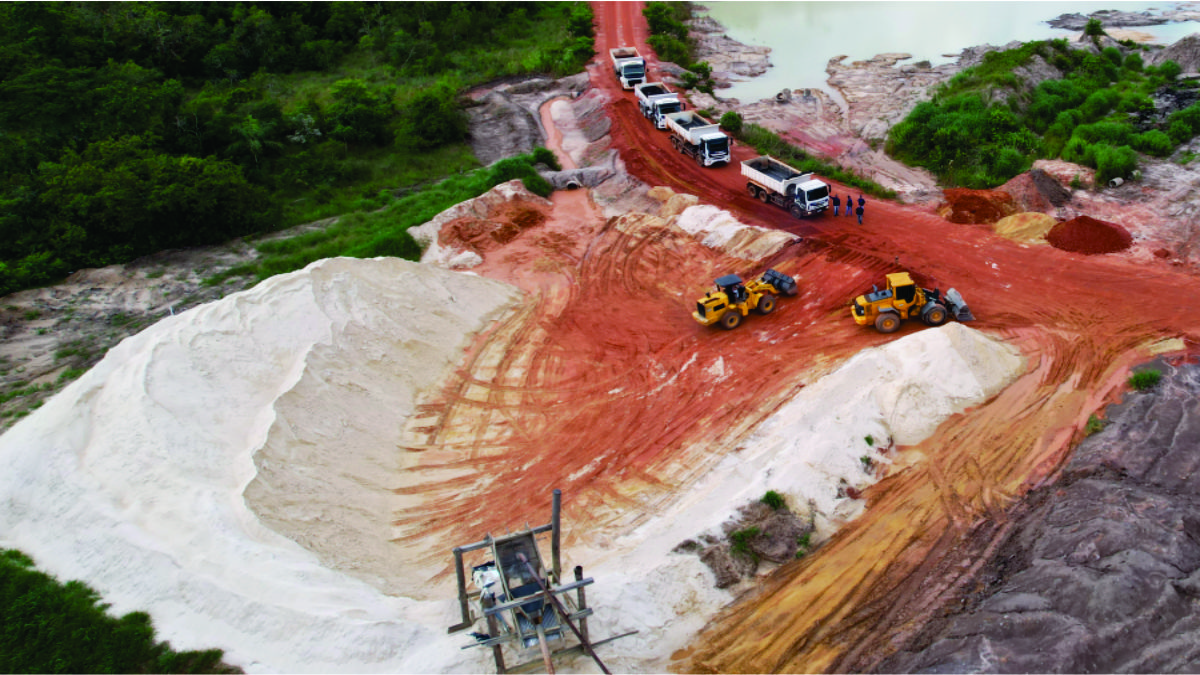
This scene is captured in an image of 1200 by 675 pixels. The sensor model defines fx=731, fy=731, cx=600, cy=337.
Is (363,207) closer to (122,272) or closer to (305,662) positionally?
(122,272)

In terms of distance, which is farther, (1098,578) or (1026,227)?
(1026,227)

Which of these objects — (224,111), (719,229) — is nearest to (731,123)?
(719,229)

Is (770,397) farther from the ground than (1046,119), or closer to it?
closer to it

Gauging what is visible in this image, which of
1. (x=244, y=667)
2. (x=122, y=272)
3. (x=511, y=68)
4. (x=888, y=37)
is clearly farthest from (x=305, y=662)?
(x=888, y=37)

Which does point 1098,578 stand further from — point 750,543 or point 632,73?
point 632,73

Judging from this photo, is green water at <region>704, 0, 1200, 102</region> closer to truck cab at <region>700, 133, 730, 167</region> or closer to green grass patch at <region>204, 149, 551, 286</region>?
truck cab at <region>700, 133, 730, 167</region>

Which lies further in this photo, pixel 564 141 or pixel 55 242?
pixel 564 141
